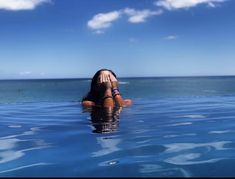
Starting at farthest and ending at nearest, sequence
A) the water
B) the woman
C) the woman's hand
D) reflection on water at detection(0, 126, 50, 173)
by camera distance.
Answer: the woman's hand → the woman → reflection on water at detection(0, 126, 50, 173) → the water

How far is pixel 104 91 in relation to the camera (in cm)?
1333

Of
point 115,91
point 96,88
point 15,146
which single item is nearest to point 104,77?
point 96,88

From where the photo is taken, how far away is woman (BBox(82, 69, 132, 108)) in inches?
518

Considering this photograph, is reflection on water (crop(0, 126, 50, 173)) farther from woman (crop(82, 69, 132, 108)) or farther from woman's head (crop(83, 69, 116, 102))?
woman's head (crop(83, 69, 116, 102))

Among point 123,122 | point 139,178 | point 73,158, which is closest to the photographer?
point 139,178

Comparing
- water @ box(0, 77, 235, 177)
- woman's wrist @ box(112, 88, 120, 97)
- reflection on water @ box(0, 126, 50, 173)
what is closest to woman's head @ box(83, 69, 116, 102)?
woman's wrist @ box(112, 88, 120, 97)

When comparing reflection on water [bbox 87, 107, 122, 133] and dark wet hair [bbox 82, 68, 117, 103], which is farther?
dark wet hair [bbox 82, 68, 117, 103]

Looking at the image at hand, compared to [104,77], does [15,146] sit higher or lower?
lower

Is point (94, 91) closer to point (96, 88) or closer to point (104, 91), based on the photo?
point (96, 88)

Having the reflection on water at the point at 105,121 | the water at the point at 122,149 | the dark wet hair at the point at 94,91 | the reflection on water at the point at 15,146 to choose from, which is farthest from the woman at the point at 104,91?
the reflection on water at the point at 15,146

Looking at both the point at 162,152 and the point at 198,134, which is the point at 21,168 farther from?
the point at 198,134

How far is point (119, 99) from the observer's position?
1391 cm

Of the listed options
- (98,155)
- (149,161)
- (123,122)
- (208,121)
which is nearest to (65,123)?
(123,122)

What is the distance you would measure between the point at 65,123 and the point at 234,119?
4.42 m
